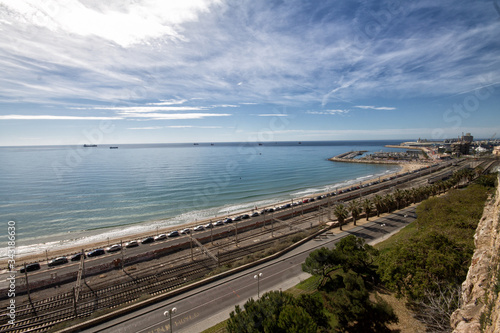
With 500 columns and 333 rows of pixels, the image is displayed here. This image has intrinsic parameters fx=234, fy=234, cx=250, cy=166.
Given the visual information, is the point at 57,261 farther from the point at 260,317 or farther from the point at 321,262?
the point at 321,262

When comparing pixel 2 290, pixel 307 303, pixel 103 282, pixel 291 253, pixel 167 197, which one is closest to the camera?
pixel 307 303

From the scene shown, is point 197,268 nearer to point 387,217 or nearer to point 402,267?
point 402,267

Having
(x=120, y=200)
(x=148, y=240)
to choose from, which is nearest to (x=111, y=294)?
(x=148, y=240)

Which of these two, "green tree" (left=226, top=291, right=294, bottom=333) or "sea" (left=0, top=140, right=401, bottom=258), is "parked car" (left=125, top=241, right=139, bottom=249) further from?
"green tree" (left=226, top=291, right=294, bottom=333)

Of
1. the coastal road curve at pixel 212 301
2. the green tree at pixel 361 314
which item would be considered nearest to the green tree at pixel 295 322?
the green tree at pixel 361 314

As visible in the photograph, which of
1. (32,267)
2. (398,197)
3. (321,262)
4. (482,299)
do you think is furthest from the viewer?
(398,197)

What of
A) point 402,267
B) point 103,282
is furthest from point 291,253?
point 103,282

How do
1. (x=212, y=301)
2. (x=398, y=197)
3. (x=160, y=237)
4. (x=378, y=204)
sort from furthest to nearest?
(x=398, y=197) → (x=378, y=204) → (x=160, y=237) → (x=212, y=301)

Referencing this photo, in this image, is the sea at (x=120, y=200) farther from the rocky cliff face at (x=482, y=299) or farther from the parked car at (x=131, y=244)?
the rocky cliff face at (x=482, y=299)

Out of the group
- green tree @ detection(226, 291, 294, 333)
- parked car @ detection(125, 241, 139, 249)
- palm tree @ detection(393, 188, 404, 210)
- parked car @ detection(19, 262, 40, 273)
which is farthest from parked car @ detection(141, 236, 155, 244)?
palm tree @ detection(393, 188, 404, 210)
